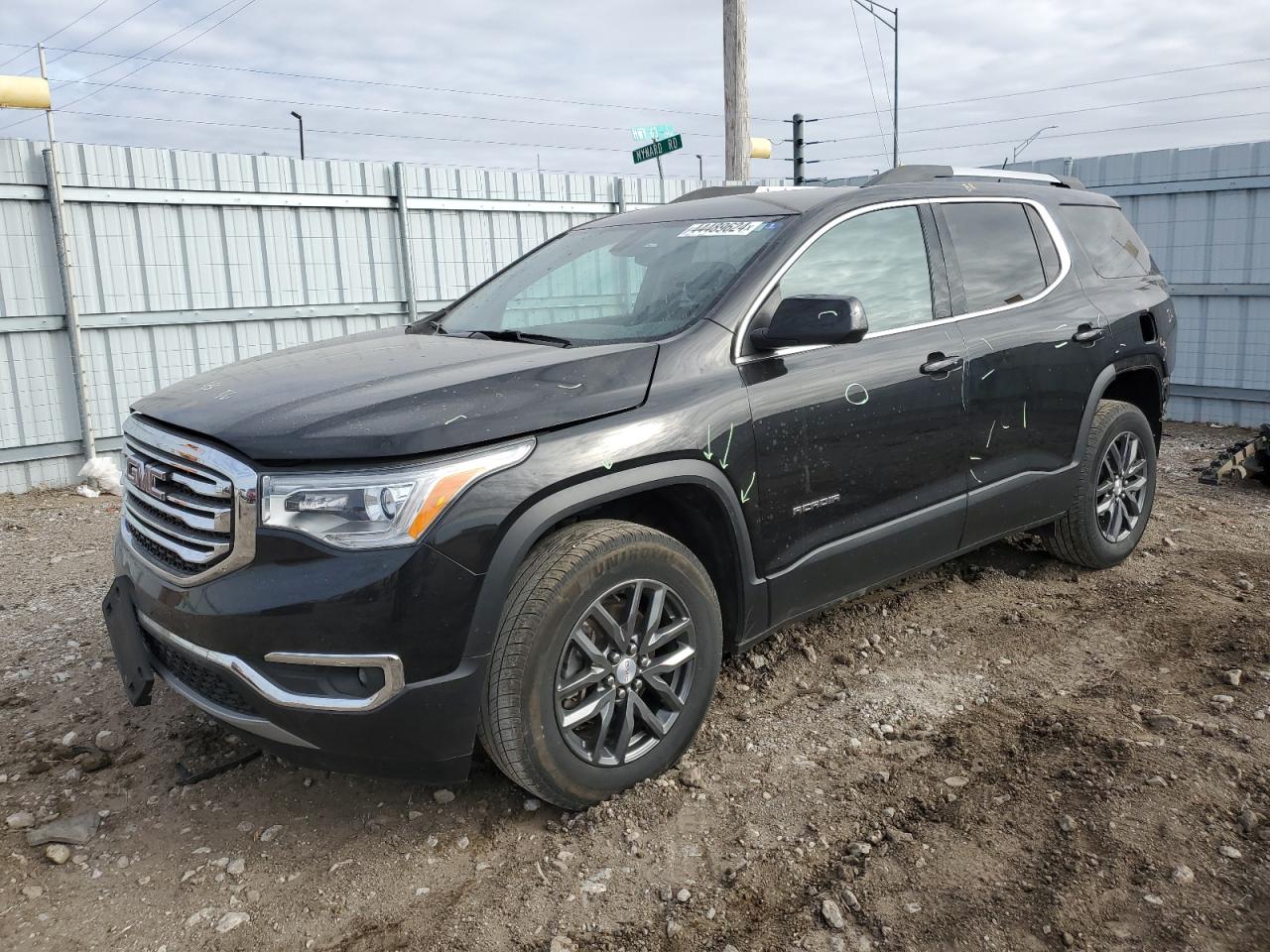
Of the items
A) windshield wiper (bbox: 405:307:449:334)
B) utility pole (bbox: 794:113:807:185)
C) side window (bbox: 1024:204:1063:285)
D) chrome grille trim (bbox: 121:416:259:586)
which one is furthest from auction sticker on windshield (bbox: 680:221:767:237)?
utility pole (bbox: 794:113:807:185)

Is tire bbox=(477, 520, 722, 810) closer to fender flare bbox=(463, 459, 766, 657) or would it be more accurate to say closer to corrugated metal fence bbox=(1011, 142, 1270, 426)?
fender flare bbox=(463, 459, 766, 657)

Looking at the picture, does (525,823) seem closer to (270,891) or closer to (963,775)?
(270,891)

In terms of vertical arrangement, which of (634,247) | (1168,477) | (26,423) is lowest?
(1168,477)

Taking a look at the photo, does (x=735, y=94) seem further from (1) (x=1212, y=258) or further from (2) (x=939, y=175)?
(2) (x=939, y=175)

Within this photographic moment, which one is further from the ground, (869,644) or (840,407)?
(840,407)

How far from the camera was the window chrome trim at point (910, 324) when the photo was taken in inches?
128

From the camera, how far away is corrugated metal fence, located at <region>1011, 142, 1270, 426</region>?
371 inches

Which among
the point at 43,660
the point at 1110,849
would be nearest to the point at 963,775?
the point at 1110,849

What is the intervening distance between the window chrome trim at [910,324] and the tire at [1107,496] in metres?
0.75

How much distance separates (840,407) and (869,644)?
4.05 ft

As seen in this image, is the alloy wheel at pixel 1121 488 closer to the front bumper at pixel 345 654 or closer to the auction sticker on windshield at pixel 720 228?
the auction sticker on windshield at pixel 720 228

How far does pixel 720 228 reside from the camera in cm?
372

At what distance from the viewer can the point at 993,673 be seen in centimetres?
389

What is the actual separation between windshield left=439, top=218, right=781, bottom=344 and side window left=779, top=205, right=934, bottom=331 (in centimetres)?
20
